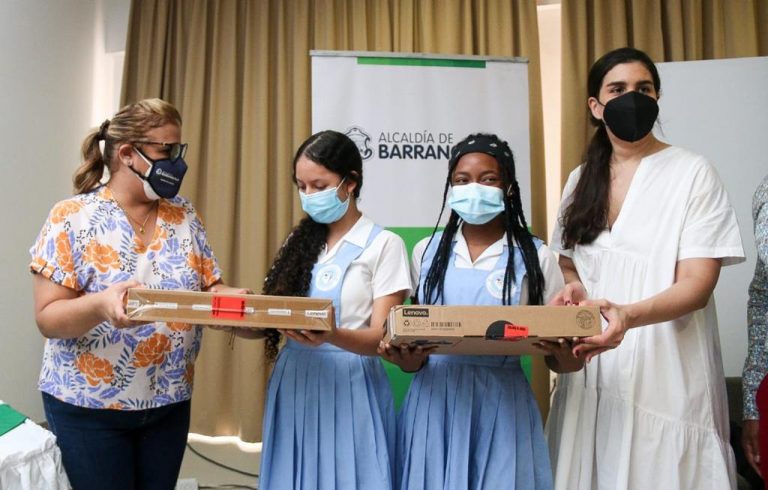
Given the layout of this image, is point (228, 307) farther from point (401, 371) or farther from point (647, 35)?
point (647, 35)

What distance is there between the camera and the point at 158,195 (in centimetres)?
159

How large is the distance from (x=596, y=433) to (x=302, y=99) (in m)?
2.57

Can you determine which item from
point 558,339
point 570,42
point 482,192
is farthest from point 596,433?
point 570,42

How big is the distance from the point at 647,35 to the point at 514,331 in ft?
9.03

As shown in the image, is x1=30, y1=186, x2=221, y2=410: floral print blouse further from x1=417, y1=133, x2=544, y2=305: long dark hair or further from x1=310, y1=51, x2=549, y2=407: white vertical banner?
x1=310, y1=51, x2=549, y2=407: white vertical banner

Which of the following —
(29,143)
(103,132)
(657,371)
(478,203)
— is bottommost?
(657,371)

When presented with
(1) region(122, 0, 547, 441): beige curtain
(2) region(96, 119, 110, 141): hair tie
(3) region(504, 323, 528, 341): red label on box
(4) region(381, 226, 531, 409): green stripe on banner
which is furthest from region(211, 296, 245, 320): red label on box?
(1) region(122, 0, 547, 441): beige curtain

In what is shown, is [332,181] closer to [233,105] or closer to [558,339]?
[558,339]

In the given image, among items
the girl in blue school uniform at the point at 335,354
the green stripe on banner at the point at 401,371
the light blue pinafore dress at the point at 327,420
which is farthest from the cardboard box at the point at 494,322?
the green stripe on banner at the point at 401,371

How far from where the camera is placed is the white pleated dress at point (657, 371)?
4.81ft

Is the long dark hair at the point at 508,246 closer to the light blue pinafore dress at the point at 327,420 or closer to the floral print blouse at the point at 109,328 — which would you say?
the light blue pinafore dress at the point at 327,420

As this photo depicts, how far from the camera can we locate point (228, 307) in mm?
1250

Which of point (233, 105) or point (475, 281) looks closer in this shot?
point (475, 281)

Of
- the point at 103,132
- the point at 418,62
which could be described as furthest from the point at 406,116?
the point at 103,132
